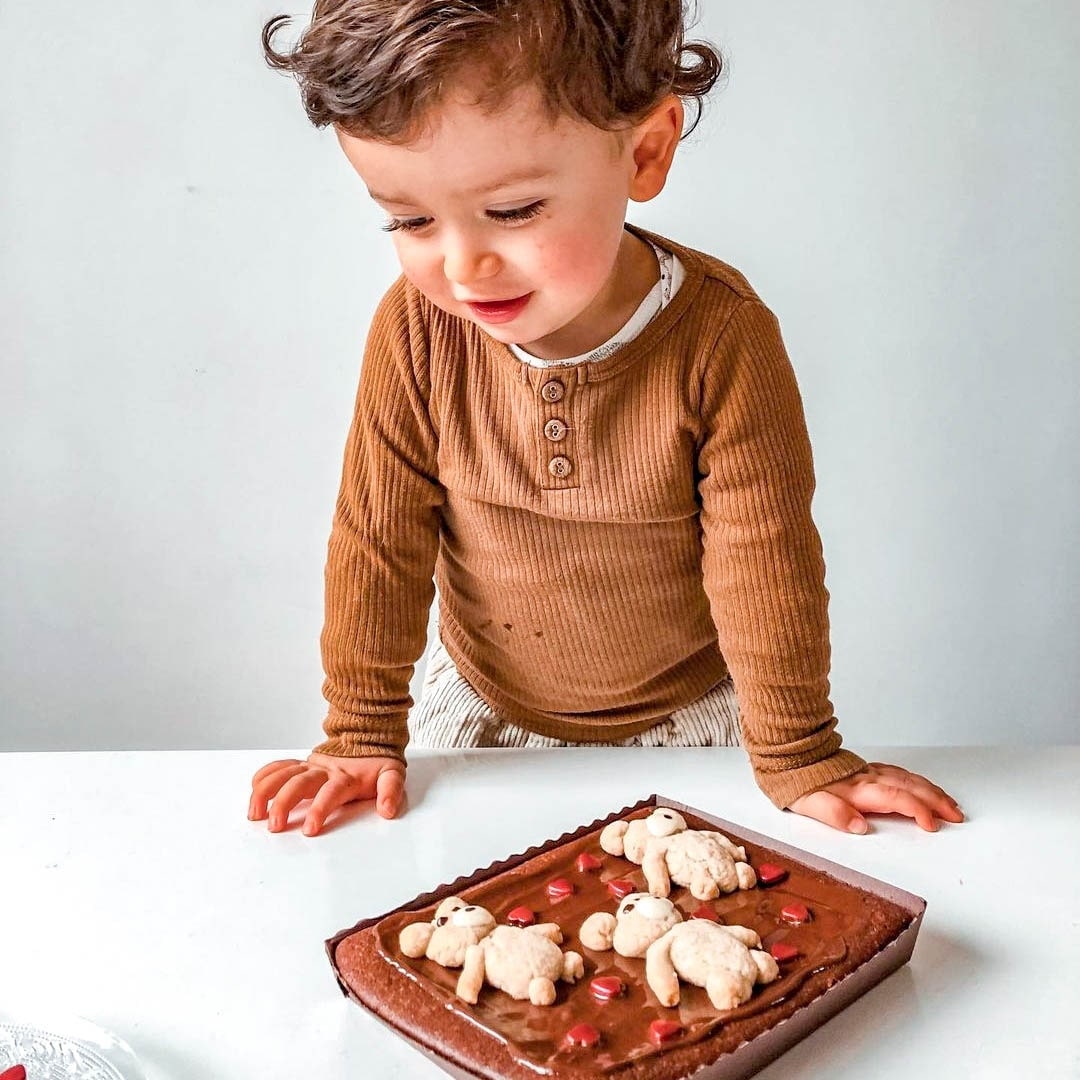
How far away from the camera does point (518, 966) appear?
1.86ft

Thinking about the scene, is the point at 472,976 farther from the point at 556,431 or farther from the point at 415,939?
the point at 556,431

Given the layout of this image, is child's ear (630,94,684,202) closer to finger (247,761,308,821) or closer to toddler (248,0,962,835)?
toddler (248,0,962,835)

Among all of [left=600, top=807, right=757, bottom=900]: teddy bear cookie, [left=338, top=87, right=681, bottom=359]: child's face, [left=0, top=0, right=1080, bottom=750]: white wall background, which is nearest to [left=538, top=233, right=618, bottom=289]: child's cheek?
[left=338, top=87, right=681, bottom=359]: child's face

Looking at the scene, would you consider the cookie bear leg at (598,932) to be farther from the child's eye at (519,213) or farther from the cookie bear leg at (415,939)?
the child's eye at (519,213)

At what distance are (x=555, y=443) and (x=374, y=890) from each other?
1.08ft

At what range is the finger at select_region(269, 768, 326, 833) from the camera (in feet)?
2.59

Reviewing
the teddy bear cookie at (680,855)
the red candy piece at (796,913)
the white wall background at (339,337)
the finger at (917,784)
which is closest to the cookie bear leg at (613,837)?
the teddy bear cookie at (680,855)

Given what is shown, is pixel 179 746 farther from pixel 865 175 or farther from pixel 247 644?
pixel 865 175

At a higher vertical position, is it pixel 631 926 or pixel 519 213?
pixel 519 213

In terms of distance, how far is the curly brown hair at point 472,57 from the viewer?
62 cm

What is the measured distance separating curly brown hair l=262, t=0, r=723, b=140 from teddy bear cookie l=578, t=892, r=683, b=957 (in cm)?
41

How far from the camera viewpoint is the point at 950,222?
1.25 metres

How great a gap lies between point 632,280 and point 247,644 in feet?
2.60

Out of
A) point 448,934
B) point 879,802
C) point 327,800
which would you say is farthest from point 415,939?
point 879,802
